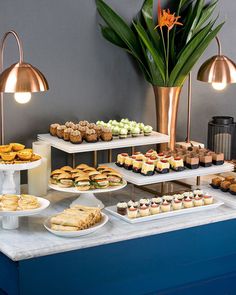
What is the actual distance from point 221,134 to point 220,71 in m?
0.67

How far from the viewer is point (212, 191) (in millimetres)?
3650

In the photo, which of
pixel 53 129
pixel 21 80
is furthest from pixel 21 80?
pixel 53 129

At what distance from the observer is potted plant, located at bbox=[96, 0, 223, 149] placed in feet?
12.6

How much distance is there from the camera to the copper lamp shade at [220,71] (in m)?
3.71

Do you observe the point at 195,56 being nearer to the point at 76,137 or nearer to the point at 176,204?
the point at 76,137

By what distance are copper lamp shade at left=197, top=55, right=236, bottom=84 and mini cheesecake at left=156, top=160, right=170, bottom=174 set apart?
0.54 metres

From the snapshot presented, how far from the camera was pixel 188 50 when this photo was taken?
12.6 ft

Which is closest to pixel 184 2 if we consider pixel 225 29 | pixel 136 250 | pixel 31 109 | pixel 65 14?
pixel 225 29

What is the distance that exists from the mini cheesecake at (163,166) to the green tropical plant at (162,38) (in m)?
0.63

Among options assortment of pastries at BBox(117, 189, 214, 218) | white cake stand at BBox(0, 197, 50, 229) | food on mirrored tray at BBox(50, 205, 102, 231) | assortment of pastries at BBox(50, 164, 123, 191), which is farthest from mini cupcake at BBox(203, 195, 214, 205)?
white cake stand at BBox(0, 197, 50, 229)

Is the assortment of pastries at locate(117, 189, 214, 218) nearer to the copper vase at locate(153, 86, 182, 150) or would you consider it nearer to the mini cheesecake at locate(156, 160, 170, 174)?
the mini cheesecake at locate(156, 160, 170, 174)

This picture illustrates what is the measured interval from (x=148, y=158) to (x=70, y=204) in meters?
0.44

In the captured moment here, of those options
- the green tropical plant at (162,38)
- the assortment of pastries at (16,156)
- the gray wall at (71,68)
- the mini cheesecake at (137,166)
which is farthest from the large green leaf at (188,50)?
the assortment of pastries at (16,156)

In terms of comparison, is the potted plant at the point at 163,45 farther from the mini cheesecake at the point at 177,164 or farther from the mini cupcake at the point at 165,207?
the mini cupcake at the point at 165,207
